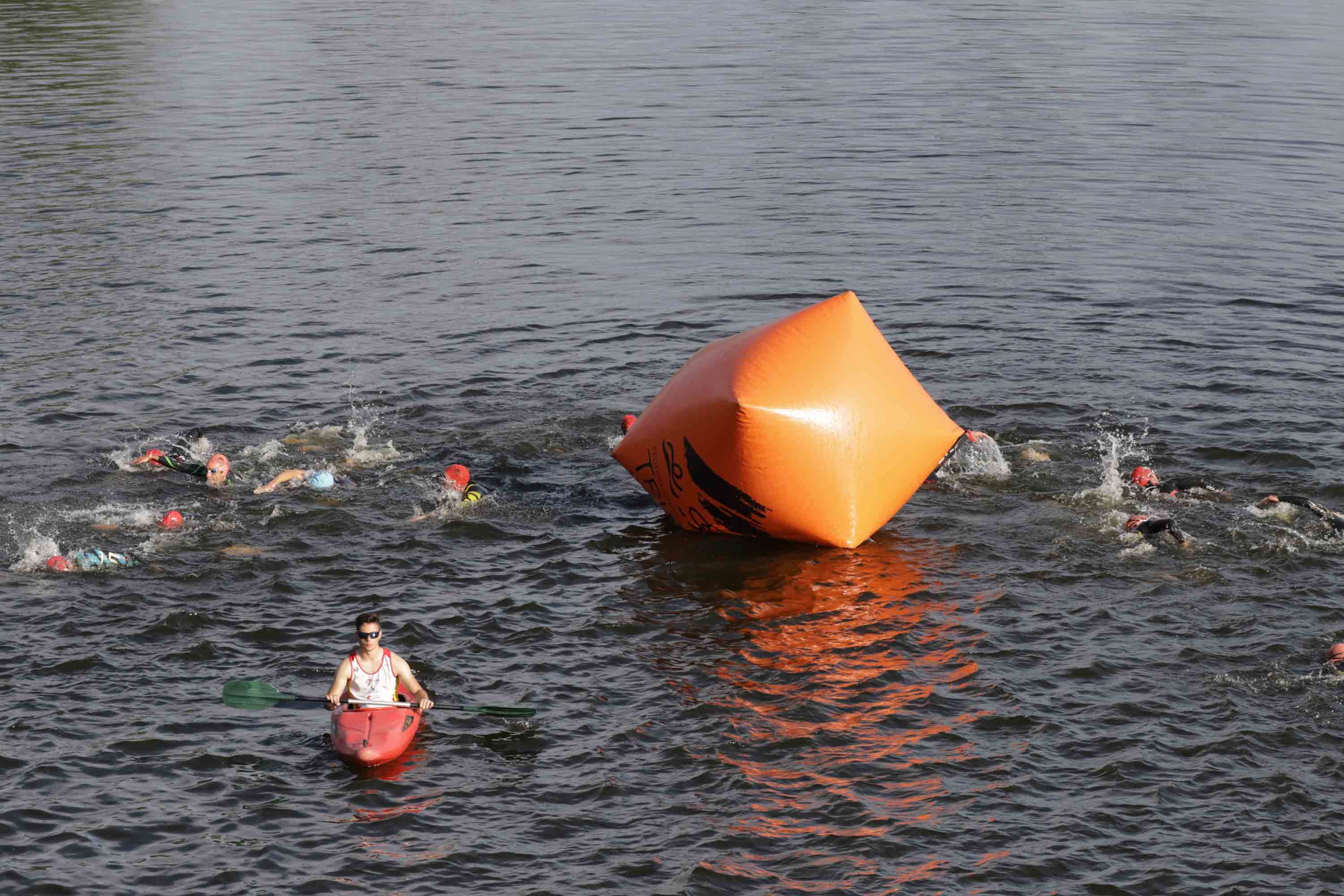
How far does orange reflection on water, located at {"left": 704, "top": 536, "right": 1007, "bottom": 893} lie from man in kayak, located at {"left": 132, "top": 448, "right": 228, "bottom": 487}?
6.85m

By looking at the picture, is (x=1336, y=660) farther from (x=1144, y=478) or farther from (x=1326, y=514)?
(x=1144, y=478)

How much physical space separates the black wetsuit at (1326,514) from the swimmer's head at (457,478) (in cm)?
991

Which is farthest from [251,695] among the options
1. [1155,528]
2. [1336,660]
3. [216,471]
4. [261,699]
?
[1336,660]

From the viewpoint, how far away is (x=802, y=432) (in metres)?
14.9

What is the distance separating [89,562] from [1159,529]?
1196cm

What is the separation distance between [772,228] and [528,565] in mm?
15240

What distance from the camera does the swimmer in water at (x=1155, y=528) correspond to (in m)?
15.9

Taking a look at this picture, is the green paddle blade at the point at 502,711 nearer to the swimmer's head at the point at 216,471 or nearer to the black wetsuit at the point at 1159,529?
the swimmer's head at the point at 216,471

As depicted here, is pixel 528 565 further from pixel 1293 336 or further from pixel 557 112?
pixel 557 112

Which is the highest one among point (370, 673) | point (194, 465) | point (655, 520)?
point (194, 465)

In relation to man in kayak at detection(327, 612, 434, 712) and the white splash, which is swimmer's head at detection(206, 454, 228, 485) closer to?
the white splash

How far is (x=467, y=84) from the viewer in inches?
1837

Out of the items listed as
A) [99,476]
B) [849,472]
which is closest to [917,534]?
[849,472]

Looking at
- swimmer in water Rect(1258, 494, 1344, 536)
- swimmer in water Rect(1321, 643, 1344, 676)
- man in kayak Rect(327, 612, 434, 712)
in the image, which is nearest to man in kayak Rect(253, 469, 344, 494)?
man in kayak Rect(327, 612, 434, 712)
